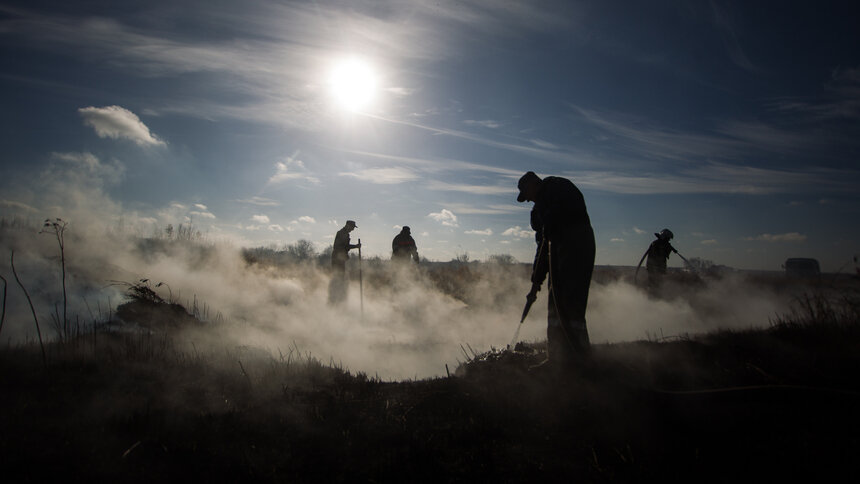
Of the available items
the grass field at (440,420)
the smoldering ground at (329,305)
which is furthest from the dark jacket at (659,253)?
the grass field at (440,420)

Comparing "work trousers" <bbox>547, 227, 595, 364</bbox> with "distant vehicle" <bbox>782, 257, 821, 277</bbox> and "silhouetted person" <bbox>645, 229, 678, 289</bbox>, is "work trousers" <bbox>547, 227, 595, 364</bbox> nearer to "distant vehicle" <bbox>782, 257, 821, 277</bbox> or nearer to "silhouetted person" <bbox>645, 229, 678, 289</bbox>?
"silhouetted person" <bbox>645, 229, 678, 289</bbox>

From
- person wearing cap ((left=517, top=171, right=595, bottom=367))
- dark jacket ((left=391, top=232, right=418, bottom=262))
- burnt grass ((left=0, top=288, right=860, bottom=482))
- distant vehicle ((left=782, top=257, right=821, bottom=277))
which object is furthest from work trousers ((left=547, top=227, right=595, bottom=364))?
distant vehicle ((left=782, top=257, right=821, bottom=277))

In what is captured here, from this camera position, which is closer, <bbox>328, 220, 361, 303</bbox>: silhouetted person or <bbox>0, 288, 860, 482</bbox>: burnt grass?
<bbox>0, 288, 860, 482</bbox>: burnt grass

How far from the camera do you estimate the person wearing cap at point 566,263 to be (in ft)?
15.3

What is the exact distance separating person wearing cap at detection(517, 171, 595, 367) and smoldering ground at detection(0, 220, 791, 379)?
2.39m

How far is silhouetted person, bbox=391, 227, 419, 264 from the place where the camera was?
15578mm

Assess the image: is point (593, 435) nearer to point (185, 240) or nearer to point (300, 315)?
point (300, 315)

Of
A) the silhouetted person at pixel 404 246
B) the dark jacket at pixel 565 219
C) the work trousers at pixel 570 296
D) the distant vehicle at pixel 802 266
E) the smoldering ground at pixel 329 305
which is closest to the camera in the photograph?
the work trousers at pixel 570 296

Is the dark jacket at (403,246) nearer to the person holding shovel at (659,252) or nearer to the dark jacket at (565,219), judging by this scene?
the person holding shovel at (659,252)

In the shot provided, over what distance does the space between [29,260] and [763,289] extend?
2377 cm

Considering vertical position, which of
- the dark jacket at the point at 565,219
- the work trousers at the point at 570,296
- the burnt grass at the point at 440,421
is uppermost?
the dark jacket at the point at 565,219

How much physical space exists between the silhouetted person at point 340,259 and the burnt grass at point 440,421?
834 centimetres

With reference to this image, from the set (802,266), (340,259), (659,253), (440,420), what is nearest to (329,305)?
(340,259)

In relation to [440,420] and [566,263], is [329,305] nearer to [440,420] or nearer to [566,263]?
[566,263]
